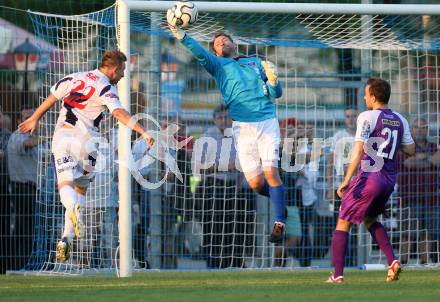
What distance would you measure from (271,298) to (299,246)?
668 centimetres

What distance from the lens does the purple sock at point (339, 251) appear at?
10.4 meters

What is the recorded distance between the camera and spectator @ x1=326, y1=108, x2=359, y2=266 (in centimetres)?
1512

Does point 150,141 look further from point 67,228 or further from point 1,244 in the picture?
point 1,244

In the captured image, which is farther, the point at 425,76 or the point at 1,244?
the point at 425,76

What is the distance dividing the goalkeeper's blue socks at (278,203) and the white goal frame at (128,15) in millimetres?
1593

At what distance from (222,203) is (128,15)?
3435 mm

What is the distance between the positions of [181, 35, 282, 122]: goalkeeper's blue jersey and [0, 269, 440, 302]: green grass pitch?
1.80 m

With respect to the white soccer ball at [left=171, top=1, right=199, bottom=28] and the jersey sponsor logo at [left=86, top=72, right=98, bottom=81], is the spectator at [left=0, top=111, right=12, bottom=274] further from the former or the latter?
the white soccer ball at [left=171, top=1, right=199, bottom=28]

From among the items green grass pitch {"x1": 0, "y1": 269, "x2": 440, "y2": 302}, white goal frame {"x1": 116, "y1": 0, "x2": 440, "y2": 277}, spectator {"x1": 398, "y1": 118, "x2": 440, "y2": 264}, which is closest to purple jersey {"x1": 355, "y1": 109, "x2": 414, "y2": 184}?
green grass pitch {"x1": 0, "y1": 269, "x2": 440, "y2": 302}

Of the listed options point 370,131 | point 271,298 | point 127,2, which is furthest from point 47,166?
point 271,298

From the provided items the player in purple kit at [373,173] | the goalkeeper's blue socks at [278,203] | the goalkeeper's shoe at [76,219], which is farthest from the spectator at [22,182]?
the player in purple kit at [373,173]

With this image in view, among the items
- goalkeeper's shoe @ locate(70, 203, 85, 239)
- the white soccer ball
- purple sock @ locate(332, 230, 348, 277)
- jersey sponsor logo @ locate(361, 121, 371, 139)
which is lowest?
purple sock @ locate(332, 230, 348, 277)

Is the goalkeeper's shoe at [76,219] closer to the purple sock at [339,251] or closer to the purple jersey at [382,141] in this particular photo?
the purple sock at [339,251]

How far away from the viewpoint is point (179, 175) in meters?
14.7
